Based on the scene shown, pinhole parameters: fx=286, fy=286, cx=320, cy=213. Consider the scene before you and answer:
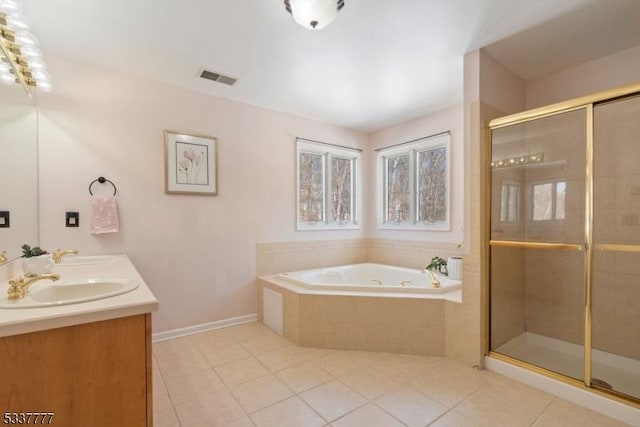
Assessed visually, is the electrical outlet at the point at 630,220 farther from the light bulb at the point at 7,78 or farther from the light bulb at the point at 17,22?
the light bulb at the point at 7,78

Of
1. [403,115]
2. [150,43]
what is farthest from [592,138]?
[150,43]

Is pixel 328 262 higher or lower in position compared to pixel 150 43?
lower

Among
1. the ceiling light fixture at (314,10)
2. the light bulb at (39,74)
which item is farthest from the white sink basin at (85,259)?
the ceiling light fixture at (314,10)

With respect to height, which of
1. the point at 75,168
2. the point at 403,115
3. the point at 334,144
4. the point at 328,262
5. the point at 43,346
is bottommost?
the point at 328,262

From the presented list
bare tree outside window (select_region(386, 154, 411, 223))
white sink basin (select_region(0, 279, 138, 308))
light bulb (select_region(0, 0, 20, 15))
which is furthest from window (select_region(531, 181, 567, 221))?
light bulb (select_region(0, 0, 20, 15))

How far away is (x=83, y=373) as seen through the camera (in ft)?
3.04

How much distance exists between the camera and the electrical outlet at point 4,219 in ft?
5.11

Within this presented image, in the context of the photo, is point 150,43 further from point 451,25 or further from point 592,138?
point 592,138

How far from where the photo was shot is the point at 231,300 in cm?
301

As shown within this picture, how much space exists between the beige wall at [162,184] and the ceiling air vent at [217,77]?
35cm

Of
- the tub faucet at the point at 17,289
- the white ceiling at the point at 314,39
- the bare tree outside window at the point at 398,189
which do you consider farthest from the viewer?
the bare tree outside window at the point at 398,189

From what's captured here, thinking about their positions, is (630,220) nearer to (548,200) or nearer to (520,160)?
(548,200)

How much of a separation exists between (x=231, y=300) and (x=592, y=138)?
10.5ft

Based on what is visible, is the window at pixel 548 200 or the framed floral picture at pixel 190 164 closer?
the window at pixel 548 200
